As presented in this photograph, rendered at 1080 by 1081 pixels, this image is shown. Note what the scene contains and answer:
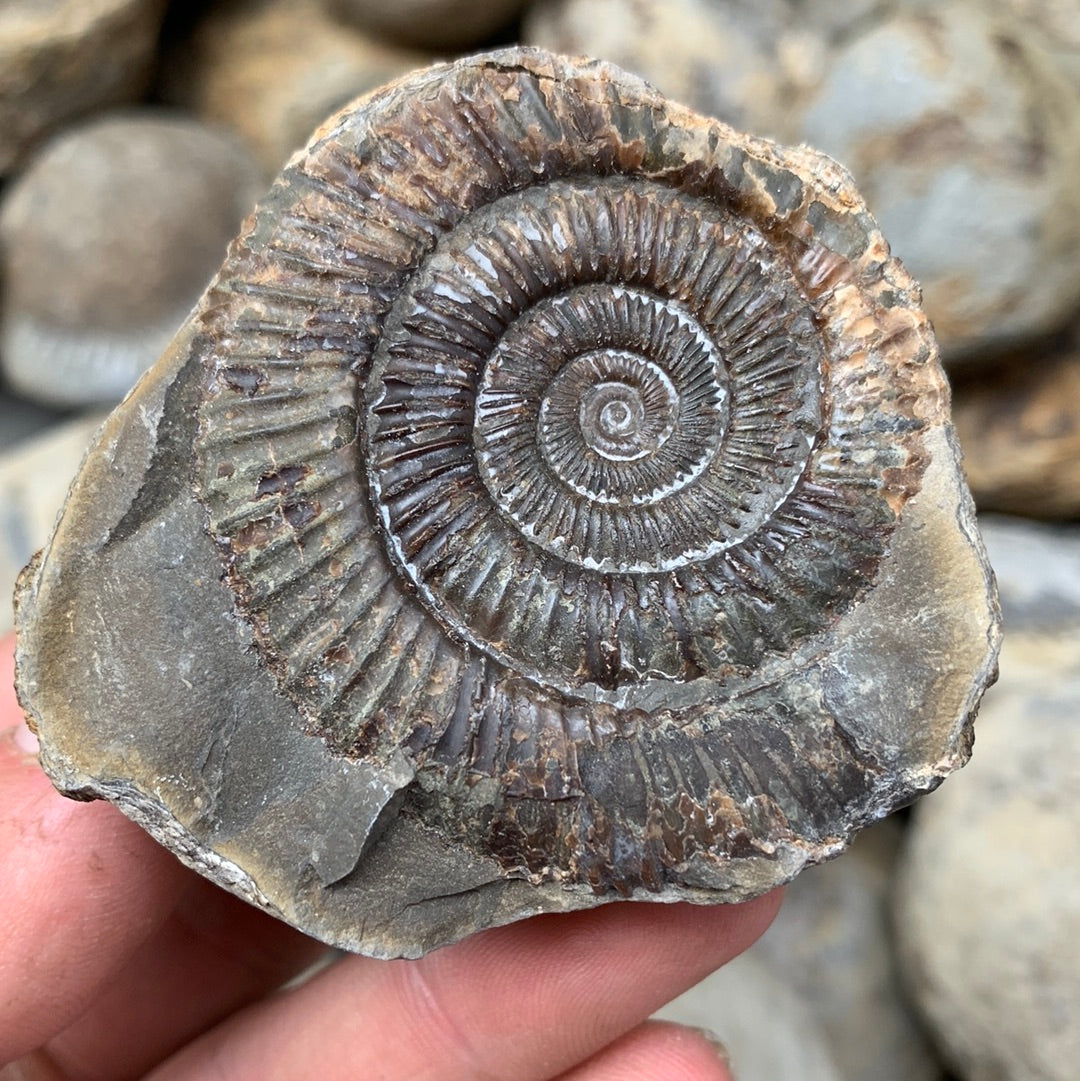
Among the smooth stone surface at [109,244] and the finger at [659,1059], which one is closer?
the finger at [659,1059]

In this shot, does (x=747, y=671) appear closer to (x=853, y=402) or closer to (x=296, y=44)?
(x=853, y=402)

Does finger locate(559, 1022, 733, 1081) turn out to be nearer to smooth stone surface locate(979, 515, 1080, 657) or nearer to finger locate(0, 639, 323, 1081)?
finger locate(0, 639, 323, 1081)

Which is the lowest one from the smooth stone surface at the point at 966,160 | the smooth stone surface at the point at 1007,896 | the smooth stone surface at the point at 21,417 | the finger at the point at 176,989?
the smooth stone surface at the point at 1007,896

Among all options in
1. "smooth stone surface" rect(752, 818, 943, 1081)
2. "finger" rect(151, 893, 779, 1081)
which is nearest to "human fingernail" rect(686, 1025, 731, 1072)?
"finger" rect(151, 893, 779, 1081)

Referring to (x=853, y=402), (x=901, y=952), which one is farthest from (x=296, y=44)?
(x=901, y=952)

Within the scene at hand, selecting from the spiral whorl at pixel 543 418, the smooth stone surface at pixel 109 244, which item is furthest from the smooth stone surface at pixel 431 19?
the spiral whorl at pixel 543 418

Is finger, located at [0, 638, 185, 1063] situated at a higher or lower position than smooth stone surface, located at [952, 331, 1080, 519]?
higher

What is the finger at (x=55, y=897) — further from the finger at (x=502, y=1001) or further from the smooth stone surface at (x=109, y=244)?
the smooth stone surface at (x=109, y=244)

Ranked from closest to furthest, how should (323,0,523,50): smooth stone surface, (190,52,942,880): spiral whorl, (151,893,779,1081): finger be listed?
(190,52,942,880): spiral whorl < (151,893,779,1081): finger < (323,0,523,50): smooth stone surface

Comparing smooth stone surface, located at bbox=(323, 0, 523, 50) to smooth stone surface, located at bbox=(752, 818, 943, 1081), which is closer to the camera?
smooth stone surface, located at bbox=(752, 818, 943, 1081)
